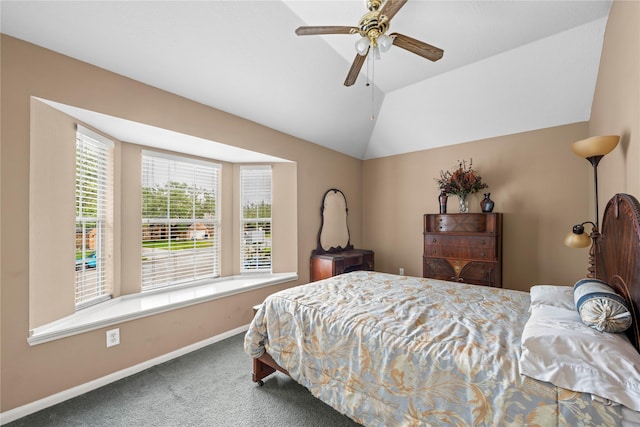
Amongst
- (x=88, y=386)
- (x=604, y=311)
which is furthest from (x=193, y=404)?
(x=604, y=311)

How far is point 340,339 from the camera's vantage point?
159 centimetres

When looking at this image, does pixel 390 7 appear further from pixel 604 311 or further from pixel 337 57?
pixel 604 311

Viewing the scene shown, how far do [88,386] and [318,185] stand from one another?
128 inches

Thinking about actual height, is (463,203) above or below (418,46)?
below

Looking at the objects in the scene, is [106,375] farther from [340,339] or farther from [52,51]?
[52,51]

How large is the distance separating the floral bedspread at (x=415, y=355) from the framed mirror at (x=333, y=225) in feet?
6.34

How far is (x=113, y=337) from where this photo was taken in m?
2.21

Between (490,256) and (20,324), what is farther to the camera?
(490,256)

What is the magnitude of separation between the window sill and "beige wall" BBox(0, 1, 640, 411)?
76 mm

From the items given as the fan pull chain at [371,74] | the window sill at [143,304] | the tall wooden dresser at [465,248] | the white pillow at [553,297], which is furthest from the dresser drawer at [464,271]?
the fan pull chain at [371,74]

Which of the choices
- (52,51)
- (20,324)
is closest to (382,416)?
(20,324)

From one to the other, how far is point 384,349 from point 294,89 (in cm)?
271

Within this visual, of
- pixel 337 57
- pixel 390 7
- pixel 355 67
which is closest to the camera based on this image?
pixel 390 7

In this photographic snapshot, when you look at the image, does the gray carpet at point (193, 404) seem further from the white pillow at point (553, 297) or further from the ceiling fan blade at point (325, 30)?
the ceiling fan blade at point (325, 30)
